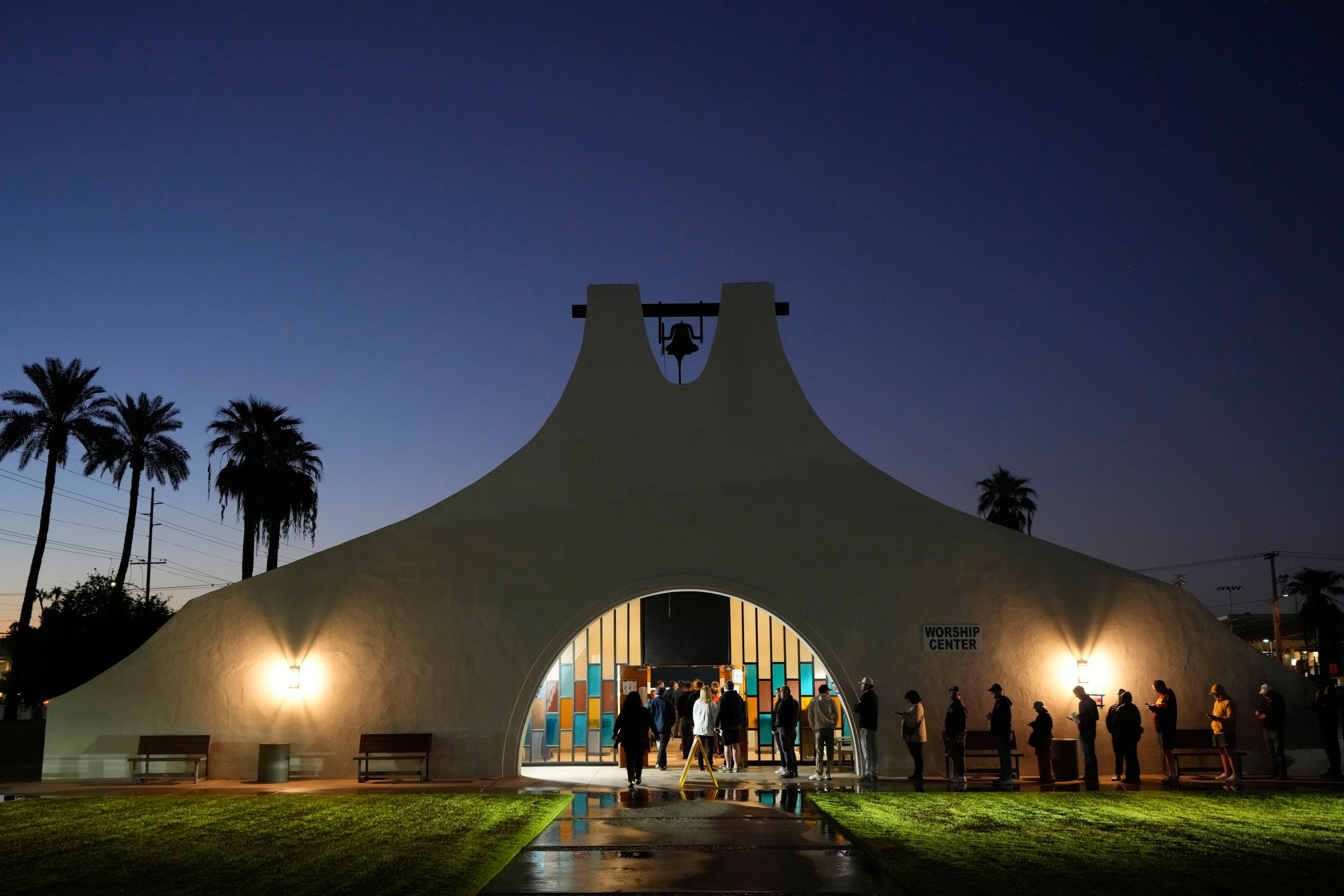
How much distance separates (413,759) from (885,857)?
9879 millimetres

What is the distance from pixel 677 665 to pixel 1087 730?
8.11 m

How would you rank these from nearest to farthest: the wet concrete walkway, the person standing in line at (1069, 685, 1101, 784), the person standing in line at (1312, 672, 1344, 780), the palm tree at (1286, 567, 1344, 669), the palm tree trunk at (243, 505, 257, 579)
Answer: the wet concrete walkway
the person standing in line at (1069, 685, 1101, 784)
the person standing in line at (1312, 672, 1344, 780)
the palm tree trunk at (243, 505, 257, 579)
the palm tree at (1286, 567, 1344, 669)

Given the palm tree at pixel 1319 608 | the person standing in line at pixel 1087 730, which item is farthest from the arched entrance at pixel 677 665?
the palm tree at pixel 1319 608

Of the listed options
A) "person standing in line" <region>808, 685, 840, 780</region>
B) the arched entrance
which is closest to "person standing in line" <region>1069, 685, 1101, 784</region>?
"person standing in line" <region>808, 685, 840, 780</region>

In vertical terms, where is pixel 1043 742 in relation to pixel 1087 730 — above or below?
below

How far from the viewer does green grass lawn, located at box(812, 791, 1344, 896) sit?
8.52 metres

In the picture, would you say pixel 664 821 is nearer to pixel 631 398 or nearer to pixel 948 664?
pixel 948 664

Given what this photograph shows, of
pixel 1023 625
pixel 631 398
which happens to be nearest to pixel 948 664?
pixel 1023 625

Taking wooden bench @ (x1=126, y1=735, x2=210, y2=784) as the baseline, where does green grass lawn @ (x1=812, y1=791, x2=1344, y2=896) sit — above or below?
below

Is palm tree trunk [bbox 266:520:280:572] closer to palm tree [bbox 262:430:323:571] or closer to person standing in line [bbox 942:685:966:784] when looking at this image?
palm tree [bbox 262:430:323:571]

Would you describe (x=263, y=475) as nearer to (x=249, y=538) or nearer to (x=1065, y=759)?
(x=249, y=538)

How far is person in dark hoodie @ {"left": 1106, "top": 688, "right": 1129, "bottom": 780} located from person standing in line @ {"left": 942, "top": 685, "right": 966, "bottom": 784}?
221cm

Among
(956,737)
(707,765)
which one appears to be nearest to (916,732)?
(956,737)

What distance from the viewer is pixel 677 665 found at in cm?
2128
